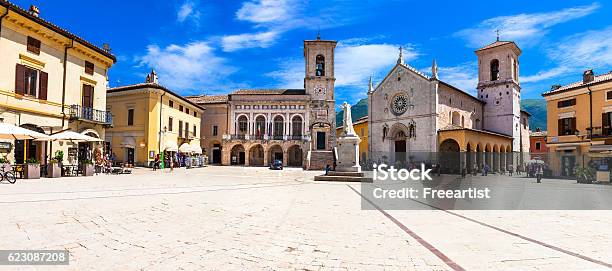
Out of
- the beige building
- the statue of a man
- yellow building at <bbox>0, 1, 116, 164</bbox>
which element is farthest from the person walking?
the beige building

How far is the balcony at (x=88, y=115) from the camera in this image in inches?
791

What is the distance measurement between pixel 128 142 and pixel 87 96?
10830 millimetres

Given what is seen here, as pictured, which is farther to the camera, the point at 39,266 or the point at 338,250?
the point at 338,250

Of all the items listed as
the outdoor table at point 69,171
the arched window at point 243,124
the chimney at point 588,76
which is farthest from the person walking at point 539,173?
the arched window at point 243,124

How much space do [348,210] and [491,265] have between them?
4253 millimetres

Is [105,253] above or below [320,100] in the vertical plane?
below

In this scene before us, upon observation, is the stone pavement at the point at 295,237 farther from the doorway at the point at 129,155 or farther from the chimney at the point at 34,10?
the doorway at the point at 129,155

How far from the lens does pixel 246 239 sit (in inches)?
201

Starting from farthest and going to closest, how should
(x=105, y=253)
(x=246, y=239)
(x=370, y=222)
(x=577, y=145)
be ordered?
(x=577, y=145), (x=370, y=222), (x=246, y=239), (x=105, y=253)

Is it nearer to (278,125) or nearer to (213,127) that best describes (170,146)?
(213,127)

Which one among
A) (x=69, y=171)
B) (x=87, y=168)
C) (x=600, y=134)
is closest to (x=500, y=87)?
(x=600, y=134)

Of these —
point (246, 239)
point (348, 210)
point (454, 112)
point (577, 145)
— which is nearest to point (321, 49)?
point (454, 112)

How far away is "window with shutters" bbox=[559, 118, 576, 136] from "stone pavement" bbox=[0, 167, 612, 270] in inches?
977

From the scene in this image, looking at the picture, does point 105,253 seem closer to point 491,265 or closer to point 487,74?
point 491,265
